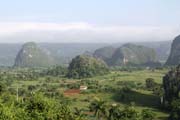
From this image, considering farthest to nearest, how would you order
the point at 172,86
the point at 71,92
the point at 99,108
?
the point at 71,92
the point at 172,86
the point at 99,108

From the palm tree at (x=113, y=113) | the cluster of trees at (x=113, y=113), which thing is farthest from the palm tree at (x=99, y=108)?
the palm tree at (x=113, y=113)

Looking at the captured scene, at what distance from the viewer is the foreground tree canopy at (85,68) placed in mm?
162250

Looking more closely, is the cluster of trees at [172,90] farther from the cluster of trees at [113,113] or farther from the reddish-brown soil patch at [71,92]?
the reddish-brown soil patch at [71,92]

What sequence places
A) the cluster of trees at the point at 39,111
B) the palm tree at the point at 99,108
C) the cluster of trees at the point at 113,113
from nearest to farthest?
the cluster of trees at the point at 39,111
the cluster of trees at the point at 113,113
the palm tree at the point at 99,108

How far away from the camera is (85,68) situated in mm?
165375

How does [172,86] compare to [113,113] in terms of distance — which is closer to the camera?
[113,113]

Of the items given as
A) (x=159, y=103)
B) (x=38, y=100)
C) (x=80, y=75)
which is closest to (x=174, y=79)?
(x=159, y=103)

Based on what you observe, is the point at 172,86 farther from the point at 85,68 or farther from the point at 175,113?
the point at 85,68

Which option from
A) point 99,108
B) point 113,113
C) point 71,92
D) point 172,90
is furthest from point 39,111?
point 71,92

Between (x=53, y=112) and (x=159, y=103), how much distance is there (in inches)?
1926

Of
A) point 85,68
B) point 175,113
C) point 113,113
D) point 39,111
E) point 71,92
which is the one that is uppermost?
point 39,111

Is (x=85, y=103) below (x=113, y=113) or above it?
below

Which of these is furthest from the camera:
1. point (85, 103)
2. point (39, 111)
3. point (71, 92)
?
point (71, 92)

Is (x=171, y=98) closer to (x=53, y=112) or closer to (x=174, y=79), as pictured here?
(x=174, y=79)
